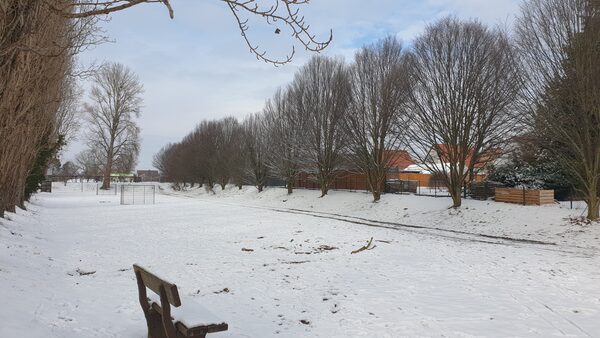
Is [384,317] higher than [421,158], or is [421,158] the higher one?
[421,158]

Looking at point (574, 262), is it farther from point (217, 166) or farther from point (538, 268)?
point (217, 166)

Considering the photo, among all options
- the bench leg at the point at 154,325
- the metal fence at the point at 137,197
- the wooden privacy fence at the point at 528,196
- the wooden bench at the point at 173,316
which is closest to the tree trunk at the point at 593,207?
the wooden privacy fence at the point at 528,196

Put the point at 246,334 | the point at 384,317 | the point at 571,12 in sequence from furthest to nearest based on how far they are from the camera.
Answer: the point at 571,12, the point at 384,317, the point at 246,334

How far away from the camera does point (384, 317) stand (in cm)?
617

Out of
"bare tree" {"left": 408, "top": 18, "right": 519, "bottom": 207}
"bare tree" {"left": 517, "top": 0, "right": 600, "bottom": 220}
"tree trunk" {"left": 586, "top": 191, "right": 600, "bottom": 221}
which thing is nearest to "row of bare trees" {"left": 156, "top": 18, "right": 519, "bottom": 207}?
"bare tree" {"left": 408, "top": 18, "right": 519, "bottom": 207}

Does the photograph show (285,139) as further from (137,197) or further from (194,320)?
(194,320)

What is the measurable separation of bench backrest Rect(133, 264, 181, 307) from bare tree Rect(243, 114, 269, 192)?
4007cm

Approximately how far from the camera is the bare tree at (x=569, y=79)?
51.8 feet

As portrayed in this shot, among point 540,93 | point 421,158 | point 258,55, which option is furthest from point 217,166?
point 258,55

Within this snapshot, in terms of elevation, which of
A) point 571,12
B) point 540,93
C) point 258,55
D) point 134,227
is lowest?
point 134,227

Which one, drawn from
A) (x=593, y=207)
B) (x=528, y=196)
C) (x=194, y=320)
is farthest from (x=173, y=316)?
(x=528, y=196)

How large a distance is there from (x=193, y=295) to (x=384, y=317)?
3.08 meters

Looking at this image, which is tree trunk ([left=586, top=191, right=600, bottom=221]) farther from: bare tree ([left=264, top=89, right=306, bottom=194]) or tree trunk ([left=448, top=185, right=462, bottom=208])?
bare tree ([left=264, top=89, right=306, bottom=194])

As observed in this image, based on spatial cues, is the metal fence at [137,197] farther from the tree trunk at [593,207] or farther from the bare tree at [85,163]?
the bare tree at [85,163]
